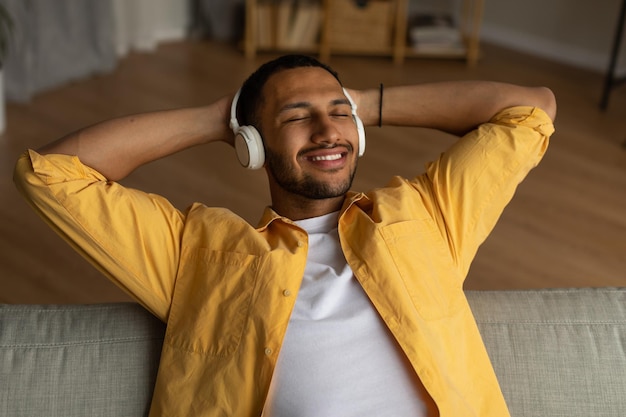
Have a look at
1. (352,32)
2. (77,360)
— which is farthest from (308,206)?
(352,32)

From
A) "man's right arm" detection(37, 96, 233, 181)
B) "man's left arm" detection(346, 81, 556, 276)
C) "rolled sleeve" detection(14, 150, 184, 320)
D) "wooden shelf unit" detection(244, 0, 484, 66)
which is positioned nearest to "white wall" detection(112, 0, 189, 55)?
"wooden shelf unit" detection(244, 0, 484, 66)

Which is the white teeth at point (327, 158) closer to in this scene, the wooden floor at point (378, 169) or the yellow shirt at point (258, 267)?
the yellow shirt at point (258, 267)

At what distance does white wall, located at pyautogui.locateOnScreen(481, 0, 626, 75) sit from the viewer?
14.8ft

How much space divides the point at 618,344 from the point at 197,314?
31.0 inches

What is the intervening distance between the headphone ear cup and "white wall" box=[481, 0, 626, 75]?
3.26 meters

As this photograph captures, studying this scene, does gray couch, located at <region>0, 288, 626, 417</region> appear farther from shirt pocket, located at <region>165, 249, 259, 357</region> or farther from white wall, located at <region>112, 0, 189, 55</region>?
white wall, located at <region>112, 0, 189, 55</region>

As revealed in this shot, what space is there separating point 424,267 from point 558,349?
302 millimetres

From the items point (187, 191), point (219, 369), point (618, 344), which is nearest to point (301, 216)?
point (219, 369)

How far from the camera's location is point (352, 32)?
4688mm

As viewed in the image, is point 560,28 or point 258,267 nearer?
point 258,267

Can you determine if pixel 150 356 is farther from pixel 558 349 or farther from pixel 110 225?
pixel 558 349

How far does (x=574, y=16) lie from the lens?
4590 millimetres

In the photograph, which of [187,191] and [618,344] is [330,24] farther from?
[618,344]

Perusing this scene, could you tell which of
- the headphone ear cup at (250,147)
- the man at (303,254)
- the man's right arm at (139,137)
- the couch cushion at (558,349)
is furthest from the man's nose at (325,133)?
the couch cushion at (558,349)
